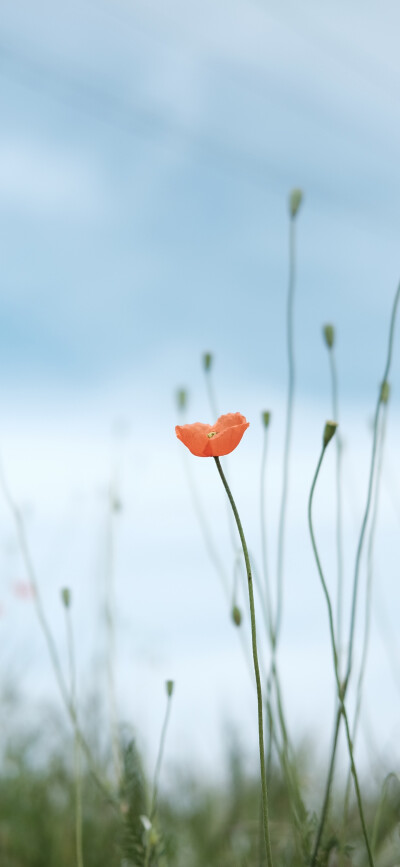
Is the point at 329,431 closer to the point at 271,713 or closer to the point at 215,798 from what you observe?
the point at 271,713

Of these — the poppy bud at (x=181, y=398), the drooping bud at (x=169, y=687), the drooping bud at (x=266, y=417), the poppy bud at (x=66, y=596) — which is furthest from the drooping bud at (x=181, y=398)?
the drooping bud at (x=169, y=687)

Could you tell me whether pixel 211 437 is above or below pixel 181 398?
below

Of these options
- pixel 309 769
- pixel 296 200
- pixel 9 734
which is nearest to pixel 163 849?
pixel 296 200

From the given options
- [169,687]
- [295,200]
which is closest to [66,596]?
[169,687]

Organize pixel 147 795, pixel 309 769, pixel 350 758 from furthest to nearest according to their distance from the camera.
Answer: pixel 309 769
pixel 147 795
pixel 350 758

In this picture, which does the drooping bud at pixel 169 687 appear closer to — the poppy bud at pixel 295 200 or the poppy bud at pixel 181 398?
the poppy bud at pixel 181 398

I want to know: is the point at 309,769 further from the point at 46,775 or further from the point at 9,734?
the point at 9,734

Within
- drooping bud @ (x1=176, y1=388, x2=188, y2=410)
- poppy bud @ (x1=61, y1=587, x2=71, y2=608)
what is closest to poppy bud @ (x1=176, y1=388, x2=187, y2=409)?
drooping bud @ (x1=176, y1=388, x2=188, y2=410)
